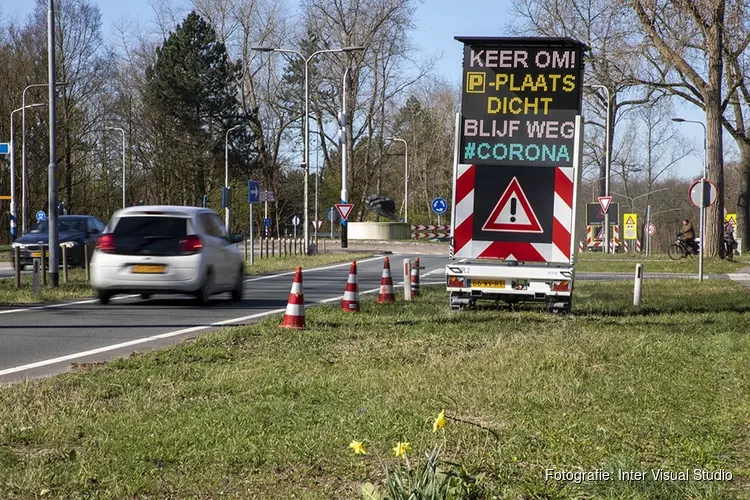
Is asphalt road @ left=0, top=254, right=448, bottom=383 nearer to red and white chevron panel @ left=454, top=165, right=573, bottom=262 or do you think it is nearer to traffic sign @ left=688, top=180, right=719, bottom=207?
red and white chevron panel @ left=454, top=165, right=573, bottom=262

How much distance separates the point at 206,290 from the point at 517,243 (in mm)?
5295

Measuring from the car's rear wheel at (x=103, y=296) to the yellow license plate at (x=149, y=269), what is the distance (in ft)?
2.51

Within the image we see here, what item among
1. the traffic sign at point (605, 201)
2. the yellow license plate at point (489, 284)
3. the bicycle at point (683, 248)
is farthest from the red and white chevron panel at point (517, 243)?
the bicycle at point (683, 248)

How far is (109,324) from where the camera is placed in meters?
14.5

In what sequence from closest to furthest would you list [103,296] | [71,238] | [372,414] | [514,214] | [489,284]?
[372,414]
[489,284]
[514,214]
[103,296]
[71,238]

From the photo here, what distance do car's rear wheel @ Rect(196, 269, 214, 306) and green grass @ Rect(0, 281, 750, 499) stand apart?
534cm

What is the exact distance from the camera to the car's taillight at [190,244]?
683 inches

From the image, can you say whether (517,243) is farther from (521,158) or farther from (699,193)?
(699,193)

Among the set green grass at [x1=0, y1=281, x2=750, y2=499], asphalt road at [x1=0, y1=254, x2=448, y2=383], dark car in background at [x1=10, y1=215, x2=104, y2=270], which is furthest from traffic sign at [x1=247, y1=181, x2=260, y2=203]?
green grass at [x1=0, y1=281, x2=750, y2=499]

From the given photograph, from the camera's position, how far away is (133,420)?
22.5 ft

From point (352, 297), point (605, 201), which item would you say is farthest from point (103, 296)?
point (605, 201)

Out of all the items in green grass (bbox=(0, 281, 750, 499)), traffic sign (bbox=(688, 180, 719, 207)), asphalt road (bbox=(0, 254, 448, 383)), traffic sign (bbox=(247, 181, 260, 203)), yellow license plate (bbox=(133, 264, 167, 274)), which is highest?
traffic sign (bbox=(247, 181, 260, 203))

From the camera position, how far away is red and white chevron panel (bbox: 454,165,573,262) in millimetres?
15273

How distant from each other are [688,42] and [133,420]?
89.6 feet
